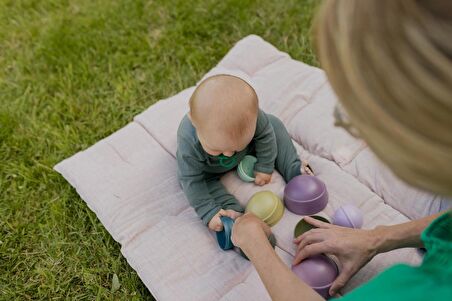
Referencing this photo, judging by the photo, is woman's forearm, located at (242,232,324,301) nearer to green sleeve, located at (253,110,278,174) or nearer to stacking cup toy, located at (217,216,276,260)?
stacking cup toy, located at (217,216,276,260)

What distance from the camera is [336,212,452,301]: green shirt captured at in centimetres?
103

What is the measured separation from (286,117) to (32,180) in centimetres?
124

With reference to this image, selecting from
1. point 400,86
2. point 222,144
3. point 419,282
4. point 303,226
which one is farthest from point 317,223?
point 400,86

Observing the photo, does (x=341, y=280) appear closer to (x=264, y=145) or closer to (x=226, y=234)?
(x=226, y=234)

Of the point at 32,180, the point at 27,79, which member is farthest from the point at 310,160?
the point at 27,79

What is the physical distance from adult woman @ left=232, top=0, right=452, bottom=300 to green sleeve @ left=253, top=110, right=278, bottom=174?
98 cm

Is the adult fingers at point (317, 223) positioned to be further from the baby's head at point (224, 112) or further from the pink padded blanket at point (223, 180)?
the baby's head at point (224, 112)

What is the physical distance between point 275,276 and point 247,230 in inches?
9.5

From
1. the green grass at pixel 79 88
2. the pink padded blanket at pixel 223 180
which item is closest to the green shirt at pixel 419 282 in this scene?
the pink padded blanket at pixel 223 180

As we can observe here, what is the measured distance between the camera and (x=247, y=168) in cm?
216

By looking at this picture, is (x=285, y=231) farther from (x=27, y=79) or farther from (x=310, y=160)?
(x=27, y=79)

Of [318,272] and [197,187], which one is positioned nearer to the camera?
[318,272]

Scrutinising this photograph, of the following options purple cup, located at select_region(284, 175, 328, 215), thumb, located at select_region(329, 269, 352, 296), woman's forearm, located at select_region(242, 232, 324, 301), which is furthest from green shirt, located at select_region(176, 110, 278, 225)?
thumb, located at select_region(329, 269, 352, 296)

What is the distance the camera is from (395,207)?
2.05m
